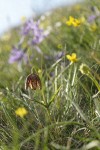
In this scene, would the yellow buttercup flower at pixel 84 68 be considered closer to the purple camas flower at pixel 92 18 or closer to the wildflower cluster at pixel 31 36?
the wildflower cluster at pixel 31 36

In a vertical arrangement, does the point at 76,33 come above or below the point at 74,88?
above

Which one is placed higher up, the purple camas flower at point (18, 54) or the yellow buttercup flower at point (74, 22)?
the purple camas flower at point (18, 54)

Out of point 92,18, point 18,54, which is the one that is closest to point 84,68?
point 18,54

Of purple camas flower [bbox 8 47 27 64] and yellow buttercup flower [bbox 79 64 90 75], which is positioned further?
purple camas flower [bbox 8 47 27 64]

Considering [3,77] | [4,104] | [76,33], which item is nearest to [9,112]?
[4,104]

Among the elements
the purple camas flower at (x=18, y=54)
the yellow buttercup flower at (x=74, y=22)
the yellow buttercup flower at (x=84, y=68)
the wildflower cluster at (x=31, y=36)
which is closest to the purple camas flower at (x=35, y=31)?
the wildflower cluster at (x=31, y=36)

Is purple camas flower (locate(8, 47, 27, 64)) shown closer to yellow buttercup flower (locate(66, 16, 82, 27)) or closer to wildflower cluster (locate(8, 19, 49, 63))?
wildflower cluster (locate(8, 19, 49, 63))

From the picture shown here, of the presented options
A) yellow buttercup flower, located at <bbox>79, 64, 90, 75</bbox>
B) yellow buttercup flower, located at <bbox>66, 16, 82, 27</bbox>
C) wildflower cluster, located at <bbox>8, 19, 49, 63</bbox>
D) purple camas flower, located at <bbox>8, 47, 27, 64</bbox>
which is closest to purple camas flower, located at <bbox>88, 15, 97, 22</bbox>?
wildflower cluster, located at <bbox>8, 19, 49, 63</bbox>

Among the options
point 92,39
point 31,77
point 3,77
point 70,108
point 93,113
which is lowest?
point 93,113

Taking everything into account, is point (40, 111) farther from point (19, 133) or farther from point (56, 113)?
point (19, 133)

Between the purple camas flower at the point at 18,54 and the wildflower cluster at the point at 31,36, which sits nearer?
the wildflower cluster at the point at 31,36

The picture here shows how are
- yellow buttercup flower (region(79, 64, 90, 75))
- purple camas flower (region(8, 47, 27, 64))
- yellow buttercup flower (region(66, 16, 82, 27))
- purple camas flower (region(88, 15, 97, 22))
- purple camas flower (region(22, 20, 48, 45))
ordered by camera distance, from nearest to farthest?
yellow buttercup flower (region(79, 64, 90, 75)) < yellow buttercup flower (region(66, 16, 82, 27)) < purple camas flower (region(22, 20, 48, 45)) < purple camas flower (region(8, 47, 27, 64)) < purple camas flower (region(88, 15, 97, 22))
